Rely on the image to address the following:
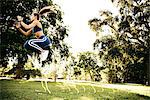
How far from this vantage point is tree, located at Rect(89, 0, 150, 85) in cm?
1873

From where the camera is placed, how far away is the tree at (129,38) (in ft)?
61.5

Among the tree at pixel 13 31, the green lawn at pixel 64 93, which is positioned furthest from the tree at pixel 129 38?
the green lawn at pixel 64 93

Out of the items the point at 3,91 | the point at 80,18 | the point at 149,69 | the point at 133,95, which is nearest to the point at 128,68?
the point at 149,69

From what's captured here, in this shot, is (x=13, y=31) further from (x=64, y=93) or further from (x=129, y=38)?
(x=129, y=38)

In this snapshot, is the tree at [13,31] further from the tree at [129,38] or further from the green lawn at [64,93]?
the tree at [129,38]

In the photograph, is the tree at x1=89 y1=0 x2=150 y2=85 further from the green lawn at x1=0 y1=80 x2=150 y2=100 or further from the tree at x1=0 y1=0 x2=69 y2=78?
the green lawn at x1=0 y1=80 x2=150 y2=100

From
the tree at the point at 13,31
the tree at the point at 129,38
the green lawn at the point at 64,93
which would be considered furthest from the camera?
the tree at the point at 129,38

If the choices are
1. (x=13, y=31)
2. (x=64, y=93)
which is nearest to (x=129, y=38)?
(x=13, y=31)

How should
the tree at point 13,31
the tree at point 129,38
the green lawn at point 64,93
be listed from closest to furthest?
the green lawn at point 64,93 → the tree at point 13,31 → the tree at point 129,38

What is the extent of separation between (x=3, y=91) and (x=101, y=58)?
34.7ft

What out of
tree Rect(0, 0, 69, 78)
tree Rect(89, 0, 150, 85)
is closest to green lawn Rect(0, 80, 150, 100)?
tree Rect(0, 0, 69, 78)

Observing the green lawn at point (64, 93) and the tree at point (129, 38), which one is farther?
the tree at point (129, 38)

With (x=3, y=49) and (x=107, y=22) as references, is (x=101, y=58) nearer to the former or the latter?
(x=107, y=22)

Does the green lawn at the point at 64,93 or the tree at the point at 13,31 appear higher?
the tree at the point at 13,31
